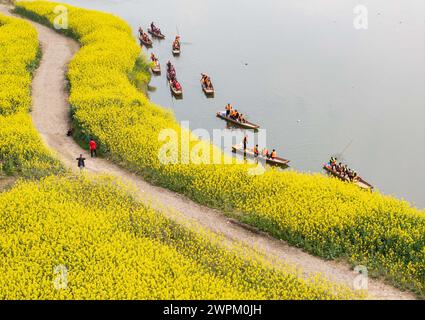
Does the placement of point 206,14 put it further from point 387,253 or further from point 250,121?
point 387,253

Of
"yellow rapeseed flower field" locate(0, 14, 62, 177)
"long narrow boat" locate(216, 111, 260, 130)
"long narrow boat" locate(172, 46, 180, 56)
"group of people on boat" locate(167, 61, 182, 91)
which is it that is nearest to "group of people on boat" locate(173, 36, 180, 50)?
"long narrow boat" locate(172, 46, 180, 56)

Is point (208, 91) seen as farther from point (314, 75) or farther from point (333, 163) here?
point (333, 163)

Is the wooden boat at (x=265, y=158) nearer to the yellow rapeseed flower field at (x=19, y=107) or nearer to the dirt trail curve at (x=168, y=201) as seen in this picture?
the dirt trail curve at (x=168, y=201)

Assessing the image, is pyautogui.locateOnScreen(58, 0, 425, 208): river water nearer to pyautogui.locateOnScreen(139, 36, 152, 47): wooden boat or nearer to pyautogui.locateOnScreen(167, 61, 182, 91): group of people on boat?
pyautogui.locateOnScreen(139, 36, 152, 47): wooden boat

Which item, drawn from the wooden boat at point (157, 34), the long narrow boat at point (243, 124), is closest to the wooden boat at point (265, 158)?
the long narrow boat at point (243, 124)

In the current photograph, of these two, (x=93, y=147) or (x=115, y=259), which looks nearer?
(x=115, y=259)

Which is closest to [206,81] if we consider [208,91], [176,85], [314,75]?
[208,91]
